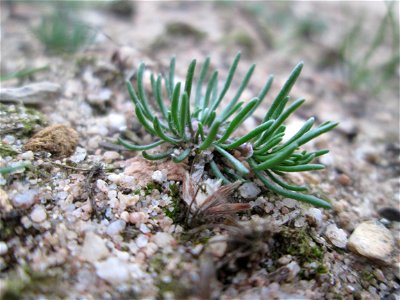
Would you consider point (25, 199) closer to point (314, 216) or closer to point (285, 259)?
point (285, 259)

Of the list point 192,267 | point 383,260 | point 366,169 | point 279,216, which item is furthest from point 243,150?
point 366,169

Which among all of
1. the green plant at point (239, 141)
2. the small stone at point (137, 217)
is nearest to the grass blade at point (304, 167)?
the green plant at point (239, 141)

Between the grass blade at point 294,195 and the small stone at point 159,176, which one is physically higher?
the grass blade at point 294,195

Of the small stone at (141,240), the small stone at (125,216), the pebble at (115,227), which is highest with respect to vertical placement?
the small stone at (125,216)

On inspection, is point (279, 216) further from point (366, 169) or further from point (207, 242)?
point (366, 169)

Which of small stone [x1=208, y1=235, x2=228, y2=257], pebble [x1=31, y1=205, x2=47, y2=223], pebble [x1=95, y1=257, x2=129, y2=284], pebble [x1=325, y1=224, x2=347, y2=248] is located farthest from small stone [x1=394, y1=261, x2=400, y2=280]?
pebble [x1=31, y1=205, x2=47, y2=223]

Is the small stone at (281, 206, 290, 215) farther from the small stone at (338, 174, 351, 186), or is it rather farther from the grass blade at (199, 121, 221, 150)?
the small stone at (338, 174, 351, 186)

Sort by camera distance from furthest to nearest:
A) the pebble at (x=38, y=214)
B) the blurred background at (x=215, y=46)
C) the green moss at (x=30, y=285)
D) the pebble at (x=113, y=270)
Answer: the blurred background at (x=215, y=46) → the pebble at (x=38, y=214) → the pebble at (x=113, y=270) → the green moss at (x=30, y=285)

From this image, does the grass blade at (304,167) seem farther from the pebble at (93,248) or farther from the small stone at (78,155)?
the small stone at (78,155)
